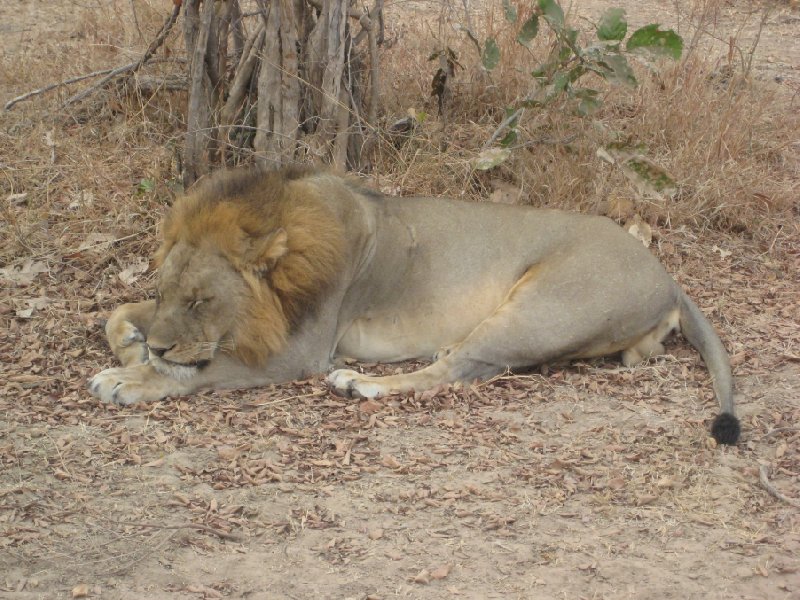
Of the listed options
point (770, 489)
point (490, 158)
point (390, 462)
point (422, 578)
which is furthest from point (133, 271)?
point (770, 489)

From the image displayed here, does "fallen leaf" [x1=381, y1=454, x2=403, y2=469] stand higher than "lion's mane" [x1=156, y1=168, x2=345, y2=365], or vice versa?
"lion's mane" [x1=156, y1=168, x2=345, y2=365]

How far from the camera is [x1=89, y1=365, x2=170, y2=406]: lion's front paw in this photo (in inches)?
172

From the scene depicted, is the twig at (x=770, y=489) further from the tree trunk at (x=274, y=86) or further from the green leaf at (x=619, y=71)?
the tree trunk at (x=274, y=86)

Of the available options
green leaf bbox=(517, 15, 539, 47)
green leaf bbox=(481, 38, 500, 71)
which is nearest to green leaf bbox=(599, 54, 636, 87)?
green leaf bbox=(517, 15, 539, 47)

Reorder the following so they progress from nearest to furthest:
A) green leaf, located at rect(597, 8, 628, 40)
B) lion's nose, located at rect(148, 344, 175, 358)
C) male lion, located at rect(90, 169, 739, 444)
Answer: lion's nose, located at rect(148, 344, 175, 358) < male lion, located at rect(90, 169, 739, 444) < green leaf, located at rect(597, 8, 628, 40)

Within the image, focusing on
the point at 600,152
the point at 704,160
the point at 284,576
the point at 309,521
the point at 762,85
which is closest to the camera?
the point at 284,576

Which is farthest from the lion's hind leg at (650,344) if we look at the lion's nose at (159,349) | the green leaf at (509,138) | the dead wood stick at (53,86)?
the dead wood stick at (53,86)

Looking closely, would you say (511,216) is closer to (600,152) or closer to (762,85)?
(600,152)

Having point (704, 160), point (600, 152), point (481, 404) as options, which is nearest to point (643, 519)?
point (481, 404)

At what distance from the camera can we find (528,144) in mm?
6215

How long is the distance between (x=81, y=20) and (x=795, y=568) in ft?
21.0

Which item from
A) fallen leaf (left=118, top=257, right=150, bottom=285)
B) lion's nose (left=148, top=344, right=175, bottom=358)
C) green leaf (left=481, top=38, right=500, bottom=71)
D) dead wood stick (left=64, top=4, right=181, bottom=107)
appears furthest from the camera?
dead wood stick (left=64, top=4, right=181, bottom=107)

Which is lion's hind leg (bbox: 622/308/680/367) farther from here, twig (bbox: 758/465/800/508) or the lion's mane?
the lion's mane

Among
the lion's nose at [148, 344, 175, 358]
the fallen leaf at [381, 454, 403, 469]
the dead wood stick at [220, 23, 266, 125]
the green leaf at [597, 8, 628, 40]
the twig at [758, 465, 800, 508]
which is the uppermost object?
the green leaf at [597, 8, 628, 40]
